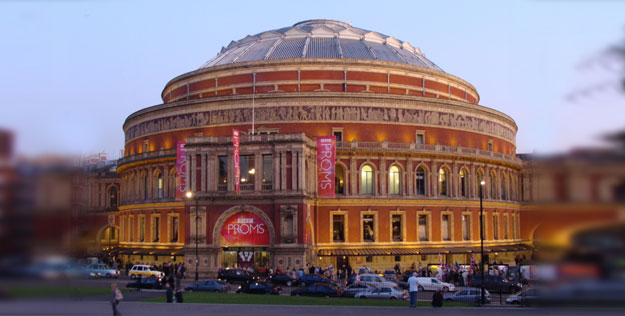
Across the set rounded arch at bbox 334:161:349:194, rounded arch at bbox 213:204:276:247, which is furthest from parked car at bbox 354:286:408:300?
rounded arch at bbox 334:161:349:194

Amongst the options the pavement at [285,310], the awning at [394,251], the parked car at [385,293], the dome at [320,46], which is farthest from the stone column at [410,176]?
the pavement at [285,310]

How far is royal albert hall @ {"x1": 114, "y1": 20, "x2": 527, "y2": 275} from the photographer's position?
54.0m

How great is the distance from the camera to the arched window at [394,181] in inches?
2459

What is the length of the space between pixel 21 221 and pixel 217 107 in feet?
203

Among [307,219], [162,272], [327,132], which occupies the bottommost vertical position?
[162,272]

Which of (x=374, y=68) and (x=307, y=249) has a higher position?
(x=374, y=68)

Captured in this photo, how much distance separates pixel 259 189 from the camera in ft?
177

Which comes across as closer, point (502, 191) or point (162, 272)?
point (162, 272)

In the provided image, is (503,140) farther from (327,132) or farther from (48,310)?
(48,310)

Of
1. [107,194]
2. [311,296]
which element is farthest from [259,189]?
[107,194]

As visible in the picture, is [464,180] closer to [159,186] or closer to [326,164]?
[326,164]

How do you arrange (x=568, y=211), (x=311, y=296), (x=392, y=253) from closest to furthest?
(x=568, y=211) → (x=311, y=296) → (x=392, y=253)

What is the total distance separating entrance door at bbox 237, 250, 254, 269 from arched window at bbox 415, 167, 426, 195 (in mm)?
19212

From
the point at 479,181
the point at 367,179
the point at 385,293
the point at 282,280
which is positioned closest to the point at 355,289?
the point at 385,293
